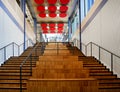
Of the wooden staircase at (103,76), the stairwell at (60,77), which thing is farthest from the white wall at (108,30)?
the stairwell at (60,77)

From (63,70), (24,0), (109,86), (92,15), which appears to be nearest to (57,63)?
(63,70)

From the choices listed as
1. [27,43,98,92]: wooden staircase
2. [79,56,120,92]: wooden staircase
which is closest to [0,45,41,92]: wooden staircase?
[27,43,98,92]: wooden staircase

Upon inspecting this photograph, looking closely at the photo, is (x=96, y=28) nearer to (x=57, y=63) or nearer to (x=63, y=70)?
(x=57, y=63)

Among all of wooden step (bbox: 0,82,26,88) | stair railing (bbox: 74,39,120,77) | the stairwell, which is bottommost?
wooden step (bbox: 0,82,26,88)

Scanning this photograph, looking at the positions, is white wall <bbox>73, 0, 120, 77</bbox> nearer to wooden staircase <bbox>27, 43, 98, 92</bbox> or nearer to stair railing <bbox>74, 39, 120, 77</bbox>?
stair railing <bbox>74, 39, 120, 77</bbox>

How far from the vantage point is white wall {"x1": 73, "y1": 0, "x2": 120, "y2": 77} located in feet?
28.8

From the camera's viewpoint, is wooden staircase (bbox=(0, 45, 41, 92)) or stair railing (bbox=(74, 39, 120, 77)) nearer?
wooden staircase (bbox=(0, 45, 41, 92))

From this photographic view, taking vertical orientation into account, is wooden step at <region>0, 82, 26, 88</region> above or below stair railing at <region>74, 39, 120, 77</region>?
below

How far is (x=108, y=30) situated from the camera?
995cm

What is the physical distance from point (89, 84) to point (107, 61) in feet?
10.5

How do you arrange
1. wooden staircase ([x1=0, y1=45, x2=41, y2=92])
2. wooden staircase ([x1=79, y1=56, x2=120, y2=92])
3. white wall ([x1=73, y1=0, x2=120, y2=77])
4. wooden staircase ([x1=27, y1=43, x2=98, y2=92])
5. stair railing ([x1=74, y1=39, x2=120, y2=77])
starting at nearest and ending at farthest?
wooden staircase ([x1=27, y1=43, x2=98, y2=92]) < wooden staircase ([x1=0, y1=45, x2=41, y2=92]) < wooden staircase ([x1=79, y1=56, x2=120, y2=92]) < white wall ([x1=73, y1=0, x2=120, y2=77]) < stair railing ([x1=74, y1=39, x2=120, y2=77])

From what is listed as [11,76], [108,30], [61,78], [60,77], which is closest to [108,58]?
[108,30]

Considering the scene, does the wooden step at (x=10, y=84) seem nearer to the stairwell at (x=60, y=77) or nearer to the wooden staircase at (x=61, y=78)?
the stairwell at (x=60, y=77)

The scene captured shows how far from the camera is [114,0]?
9156 millimetres
